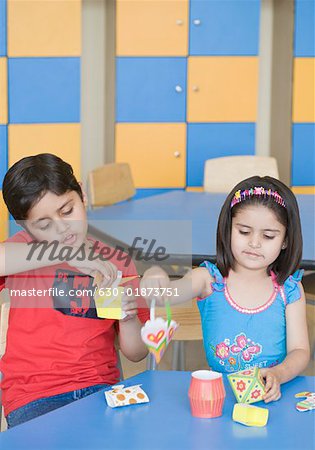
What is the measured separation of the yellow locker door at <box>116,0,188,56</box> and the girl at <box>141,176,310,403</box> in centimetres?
287

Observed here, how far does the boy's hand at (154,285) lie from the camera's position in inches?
58.5

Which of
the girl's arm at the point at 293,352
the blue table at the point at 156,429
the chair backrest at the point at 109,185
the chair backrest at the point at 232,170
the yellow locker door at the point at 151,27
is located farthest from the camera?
the yellow locker door at the point at 151,27

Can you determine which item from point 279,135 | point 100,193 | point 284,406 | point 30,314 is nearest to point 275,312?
point 284,406

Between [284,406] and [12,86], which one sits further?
[12,86]

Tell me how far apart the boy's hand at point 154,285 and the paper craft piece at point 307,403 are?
31 cm

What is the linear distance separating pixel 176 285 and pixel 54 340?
0.30 meters

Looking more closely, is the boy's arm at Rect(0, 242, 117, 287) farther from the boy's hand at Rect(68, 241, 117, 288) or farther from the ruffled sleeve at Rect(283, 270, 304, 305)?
the ruffled sleeve at Rect(283, 270, 304, 305)

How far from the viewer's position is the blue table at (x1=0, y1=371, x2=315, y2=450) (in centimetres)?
117

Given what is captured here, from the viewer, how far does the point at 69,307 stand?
→ 179 centimetres

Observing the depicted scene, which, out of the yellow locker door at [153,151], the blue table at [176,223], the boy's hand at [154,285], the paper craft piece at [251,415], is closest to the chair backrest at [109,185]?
the blue table at [176,223]

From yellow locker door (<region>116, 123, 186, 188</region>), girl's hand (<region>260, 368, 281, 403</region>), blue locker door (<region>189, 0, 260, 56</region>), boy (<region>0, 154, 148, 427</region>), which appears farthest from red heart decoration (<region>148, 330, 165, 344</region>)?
blue locker door (<region>189, 0, 260, 56</region>)

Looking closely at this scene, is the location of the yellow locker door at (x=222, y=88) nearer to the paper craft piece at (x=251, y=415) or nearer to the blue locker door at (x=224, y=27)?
the blue locker door at (x=224, y=27)

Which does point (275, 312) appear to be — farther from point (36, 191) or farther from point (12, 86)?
point (12, 86)

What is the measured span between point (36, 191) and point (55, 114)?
279 centimetres
